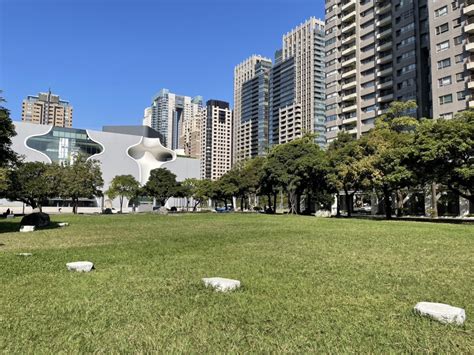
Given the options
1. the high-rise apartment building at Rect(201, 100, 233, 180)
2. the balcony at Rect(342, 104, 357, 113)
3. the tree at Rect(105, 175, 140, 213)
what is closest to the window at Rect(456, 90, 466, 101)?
the balcony at Rect(342, 104, 357, 113)

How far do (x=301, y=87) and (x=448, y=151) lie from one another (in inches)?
4890

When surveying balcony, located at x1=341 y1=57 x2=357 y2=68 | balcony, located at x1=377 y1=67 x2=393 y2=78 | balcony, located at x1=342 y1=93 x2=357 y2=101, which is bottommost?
balcony, located at x1=342 y1=93 x2=357 y2=101

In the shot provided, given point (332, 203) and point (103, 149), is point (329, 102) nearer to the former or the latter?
point (332, 203)

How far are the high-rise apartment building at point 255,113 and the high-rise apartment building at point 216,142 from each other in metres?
6.07

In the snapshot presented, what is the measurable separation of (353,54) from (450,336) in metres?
82.6

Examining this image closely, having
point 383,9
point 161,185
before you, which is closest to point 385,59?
point 383,9

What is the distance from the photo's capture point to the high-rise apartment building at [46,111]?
13662 centimetres

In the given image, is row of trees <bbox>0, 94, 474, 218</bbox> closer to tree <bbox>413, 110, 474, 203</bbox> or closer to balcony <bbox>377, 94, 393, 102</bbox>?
tree <bbox>413, 110, 474, 203</bbox>

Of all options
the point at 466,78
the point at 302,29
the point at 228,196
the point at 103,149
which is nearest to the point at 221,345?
the point at 466,78

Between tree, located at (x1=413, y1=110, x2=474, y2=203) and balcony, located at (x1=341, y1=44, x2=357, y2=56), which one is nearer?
tree, located at (x1=413, y1=110, x2=474, y2=203)

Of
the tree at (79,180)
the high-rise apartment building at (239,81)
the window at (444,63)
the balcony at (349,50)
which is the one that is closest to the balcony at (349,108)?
the balcony at (349,50)

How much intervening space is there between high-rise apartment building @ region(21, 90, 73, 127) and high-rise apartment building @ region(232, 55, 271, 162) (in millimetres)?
69977

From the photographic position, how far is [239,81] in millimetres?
184625

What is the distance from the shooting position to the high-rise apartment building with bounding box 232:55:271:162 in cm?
17162
